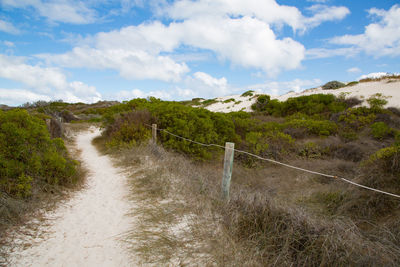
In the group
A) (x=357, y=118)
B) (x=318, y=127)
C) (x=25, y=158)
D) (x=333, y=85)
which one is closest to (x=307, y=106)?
(x=357, y=118)

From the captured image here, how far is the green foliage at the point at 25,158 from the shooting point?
385 cm

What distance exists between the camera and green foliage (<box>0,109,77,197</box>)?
3.85 meters

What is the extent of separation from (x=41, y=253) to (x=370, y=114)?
1468 centimetres

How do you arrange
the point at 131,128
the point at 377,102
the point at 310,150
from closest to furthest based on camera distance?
the point at 131,128, the point at 310,150, the point at 377,102

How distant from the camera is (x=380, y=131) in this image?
9961mm

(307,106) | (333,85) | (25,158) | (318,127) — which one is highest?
(333,85)

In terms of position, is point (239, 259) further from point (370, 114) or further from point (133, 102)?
point (370, 114)

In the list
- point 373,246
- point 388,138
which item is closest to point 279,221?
point 373,246

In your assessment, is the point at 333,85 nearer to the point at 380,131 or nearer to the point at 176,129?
the point at 380,131

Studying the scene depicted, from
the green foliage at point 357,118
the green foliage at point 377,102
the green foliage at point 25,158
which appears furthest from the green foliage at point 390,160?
the green foliage at point 377,102

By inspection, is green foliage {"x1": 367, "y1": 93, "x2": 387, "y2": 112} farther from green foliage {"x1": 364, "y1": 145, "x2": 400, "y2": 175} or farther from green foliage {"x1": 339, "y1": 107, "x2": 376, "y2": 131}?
green foliage {"x1": 364, "y1": 145, "x2": 400, "y2": 175}

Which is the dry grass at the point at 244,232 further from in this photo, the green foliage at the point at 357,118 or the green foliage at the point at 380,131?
the green foliage at the point at 357,118

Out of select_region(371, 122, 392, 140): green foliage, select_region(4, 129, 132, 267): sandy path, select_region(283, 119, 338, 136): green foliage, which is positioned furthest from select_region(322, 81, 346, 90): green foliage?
select_region(4, 129, 132, 267): sandy path

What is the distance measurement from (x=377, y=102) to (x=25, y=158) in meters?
16.3
